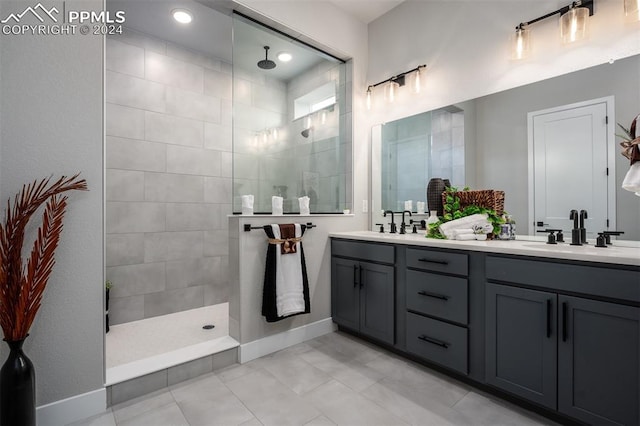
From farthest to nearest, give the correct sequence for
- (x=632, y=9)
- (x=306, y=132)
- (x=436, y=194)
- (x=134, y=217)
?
(x=134, y=217)
(x=306, y=132)
(x=436, y=194)
(x=632, y=9)

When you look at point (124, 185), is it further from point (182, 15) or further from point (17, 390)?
point (17, 390)

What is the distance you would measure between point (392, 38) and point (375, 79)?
1.36ft

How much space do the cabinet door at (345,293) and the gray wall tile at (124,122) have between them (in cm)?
236

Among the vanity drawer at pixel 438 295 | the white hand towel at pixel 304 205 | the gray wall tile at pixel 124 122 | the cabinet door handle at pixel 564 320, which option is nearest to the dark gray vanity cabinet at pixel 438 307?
the vanity drawer at pixel 438 295

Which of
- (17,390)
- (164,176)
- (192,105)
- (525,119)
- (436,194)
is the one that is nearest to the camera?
(17,390)

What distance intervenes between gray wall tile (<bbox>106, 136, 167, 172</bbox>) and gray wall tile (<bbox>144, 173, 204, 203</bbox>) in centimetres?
10

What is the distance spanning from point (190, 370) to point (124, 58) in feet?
9.70

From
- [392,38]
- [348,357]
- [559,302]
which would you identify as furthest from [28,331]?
[392,38]

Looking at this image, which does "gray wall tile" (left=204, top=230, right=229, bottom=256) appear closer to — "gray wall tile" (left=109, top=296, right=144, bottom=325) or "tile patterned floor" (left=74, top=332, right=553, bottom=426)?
"gray wall tile" (left=109, top=296, right=144, bottom=325)

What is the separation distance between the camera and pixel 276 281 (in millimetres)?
2385

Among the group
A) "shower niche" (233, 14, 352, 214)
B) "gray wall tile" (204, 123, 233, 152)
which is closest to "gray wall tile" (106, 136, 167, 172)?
"gray wall tile" (204, 123, 233, 152)

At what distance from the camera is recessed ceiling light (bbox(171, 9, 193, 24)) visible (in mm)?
2814

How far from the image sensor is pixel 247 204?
2.44 metres

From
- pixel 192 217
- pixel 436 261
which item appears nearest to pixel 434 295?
pixel 436 261
